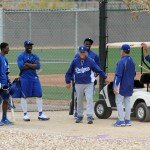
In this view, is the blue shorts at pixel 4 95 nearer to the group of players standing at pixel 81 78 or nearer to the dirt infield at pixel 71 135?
the group of players standing at pixel 81 78

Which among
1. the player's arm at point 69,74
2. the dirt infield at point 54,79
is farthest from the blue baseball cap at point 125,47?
the dirt infield at point 54,79

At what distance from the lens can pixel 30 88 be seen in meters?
16.4

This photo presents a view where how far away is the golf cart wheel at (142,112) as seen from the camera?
51.7ft

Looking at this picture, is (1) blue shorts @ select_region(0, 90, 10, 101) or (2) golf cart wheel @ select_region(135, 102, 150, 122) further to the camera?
(2) golf cart wheel @ select_region(135, 102, 150, 122)

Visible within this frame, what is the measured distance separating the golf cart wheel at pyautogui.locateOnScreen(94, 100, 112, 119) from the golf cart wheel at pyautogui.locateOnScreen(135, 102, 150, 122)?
0.87 metres

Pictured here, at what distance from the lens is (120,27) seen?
28.3 metres

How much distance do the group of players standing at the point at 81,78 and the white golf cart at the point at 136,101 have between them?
1.62 feet

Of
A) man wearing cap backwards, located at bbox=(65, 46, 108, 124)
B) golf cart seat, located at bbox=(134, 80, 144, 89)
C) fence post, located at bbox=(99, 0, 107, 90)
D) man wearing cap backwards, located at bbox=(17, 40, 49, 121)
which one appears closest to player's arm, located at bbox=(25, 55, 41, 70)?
man wearing cap backwards, located at bbox=(17, 40, 49, 121)

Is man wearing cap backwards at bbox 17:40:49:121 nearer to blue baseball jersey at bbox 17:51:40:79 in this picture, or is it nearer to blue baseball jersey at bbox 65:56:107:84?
blue baseball jersey at bbox 17:51:40:79

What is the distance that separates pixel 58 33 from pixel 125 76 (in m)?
17.8

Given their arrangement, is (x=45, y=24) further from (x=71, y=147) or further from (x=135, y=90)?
(x=71, y=147)

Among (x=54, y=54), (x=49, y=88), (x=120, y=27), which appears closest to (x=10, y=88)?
(x=49, y=88)

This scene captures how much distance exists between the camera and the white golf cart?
15812 mm

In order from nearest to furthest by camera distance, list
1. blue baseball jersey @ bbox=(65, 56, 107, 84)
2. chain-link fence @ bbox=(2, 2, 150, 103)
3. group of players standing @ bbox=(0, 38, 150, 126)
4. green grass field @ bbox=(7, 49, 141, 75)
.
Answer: group of players standing @ bbox=(0, 38, 150, 126) → blue baseball jersey @ bbox=(65, 56, 107, 84) → chain-link fence @ bbox=(2, 2, 150, 103) → green grass field @ bbox=(7, 49, 141, 75)
